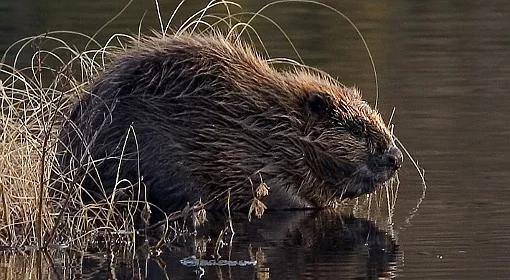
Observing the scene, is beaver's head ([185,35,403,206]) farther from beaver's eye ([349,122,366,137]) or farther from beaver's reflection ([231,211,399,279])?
beaver's reflection ([231,211,399,279])

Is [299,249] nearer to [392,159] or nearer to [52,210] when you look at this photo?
[52,210]

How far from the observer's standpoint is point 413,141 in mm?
9625

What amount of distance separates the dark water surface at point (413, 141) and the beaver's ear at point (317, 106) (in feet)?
1.72

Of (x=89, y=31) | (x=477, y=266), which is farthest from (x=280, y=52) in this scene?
(x=477, y=266)

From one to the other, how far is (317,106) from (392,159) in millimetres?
454

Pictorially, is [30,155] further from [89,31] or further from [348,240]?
[89,31]

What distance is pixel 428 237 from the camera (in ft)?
24.1

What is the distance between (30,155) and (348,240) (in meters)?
1.50

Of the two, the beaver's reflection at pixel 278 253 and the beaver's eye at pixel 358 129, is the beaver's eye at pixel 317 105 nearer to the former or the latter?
the beaver's eye at pixel 358 129

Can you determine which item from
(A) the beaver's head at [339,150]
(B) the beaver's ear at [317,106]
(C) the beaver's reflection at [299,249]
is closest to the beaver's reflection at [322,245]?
(C) the beaver's reflection at [299,249]

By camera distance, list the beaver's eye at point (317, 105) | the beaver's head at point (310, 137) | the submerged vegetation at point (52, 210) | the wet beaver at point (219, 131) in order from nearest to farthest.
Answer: the submerged vegetation at point (52, 210)
the wet beaver at point (219, 131)
the beaver's head at point (310, 137)
the beaver's eye at point (317, 105)

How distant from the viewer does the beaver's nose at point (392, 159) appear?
8.50 meters

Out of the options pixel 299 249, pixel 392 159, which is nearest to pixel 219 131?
pixel 392 159

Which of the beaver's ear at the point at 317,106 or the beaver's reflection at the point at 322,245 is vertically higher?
the beaver's ear at the point at 317,106
